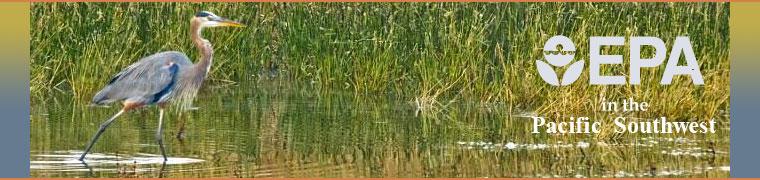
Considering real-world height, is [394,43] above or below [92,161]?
above

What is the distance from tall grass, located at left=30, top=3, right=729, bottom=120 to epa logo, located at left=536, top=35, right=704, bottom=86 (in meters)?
0.19

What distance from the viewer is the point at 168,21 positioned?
575 inches

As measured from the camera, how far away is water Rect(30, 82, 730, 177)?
372 inches

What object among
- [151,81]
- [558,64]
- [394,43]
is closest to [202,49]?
[151,81]

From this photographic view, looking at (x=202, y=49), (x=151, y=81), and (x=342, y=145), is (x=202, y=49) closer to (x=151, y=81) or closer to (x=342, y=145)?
(x=151, y=81)

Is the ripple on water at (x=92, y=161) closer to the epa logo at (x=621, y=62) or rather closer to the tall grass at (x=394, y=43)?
the tall grass at (x=394, y=43)

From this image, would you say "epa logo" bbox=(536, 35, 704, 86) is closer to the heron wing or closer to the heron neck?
the heron neck

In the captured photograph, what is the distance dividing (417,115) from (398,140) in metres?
1.82

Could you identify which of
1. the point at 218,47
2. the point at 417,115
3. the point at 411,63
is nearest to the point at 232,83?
the point at 218,47

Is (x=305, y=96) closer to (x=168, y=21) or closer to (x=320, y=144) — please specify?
(x=168, y=21)

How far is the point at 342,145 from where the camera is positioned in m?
10.6

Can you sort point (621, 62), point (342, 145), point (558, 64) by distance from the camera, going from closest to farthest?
point (342, 145), point (621, 62), point (558, 64)

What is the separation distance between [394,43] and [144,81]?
182 inches

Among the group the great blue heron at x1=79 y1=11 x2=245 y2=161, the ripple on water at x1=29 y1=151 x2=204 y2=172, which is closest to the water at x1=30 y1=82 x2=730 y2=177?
the ripple on water at x1=29 y1=151 x2=204 y2=172
